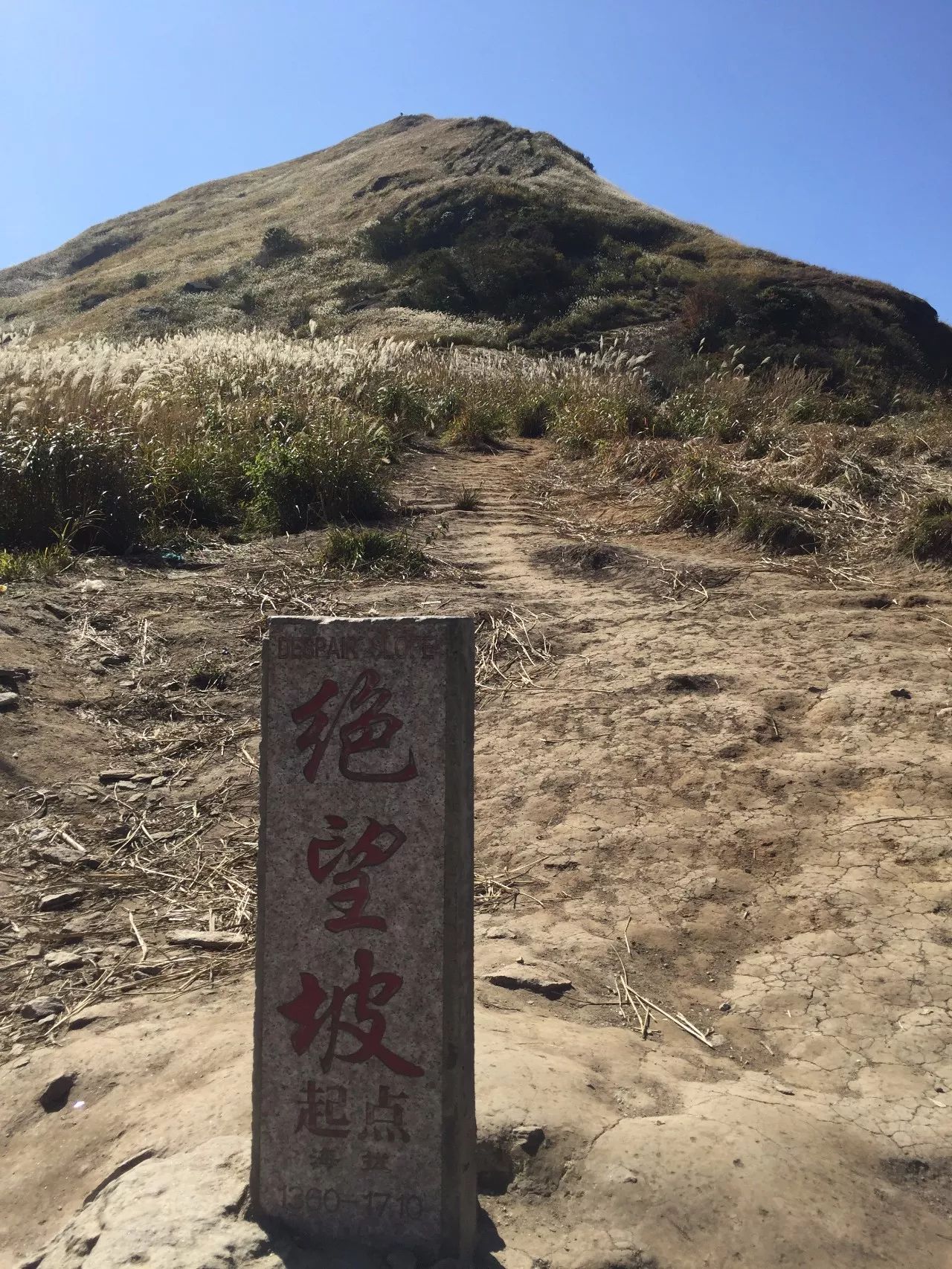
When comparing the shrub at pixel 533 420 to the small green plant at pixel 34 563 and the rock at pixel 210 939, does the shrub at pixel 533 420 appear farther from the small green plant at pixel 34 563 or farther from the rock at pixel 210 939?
the rock at pixel 210 939

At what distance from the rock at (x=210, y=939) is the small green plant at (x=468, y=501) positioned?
5.01 meters

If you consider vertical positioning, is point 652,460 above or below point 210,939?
above

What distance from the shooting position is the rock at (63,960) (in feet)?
10.8

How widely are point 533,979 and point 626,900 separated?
55 cm

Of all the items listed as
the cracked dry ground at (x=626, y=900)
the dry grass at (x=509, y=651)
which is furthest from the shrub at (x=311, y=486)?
the dry grass at (x=509, y=651)

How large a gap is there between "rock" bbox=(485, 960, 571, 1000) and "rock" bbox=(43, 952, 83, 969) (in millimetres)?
Answer: 1327

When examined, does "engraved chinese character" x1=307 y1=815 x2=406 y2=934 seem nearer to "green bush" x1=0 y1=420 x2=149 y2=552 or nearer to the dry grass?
the dry grass

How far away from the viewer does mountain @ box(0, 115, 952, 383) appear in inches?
977

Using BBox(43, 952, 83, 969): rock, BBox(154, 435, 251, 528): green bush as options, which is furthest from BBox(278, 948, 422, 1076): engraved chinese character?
BBox(154, 435, 251, 528): green bush

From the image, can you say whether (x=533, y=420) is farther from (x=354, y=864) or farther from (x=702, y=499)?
(x=354, y=864)

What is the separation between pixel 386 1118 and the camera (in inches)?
76.9

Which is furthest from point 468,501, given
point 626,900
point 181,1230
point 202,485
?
point 181,1230

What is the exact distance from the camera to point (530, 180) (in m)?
35.4

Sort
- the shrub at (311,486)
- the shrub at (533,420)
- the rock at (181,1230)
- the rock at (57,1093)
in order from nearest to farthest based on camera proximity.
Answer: the rock at (181,1230) → the rock at (57,1093) → the shrub at (311,486) → the shrub at (533,420)
